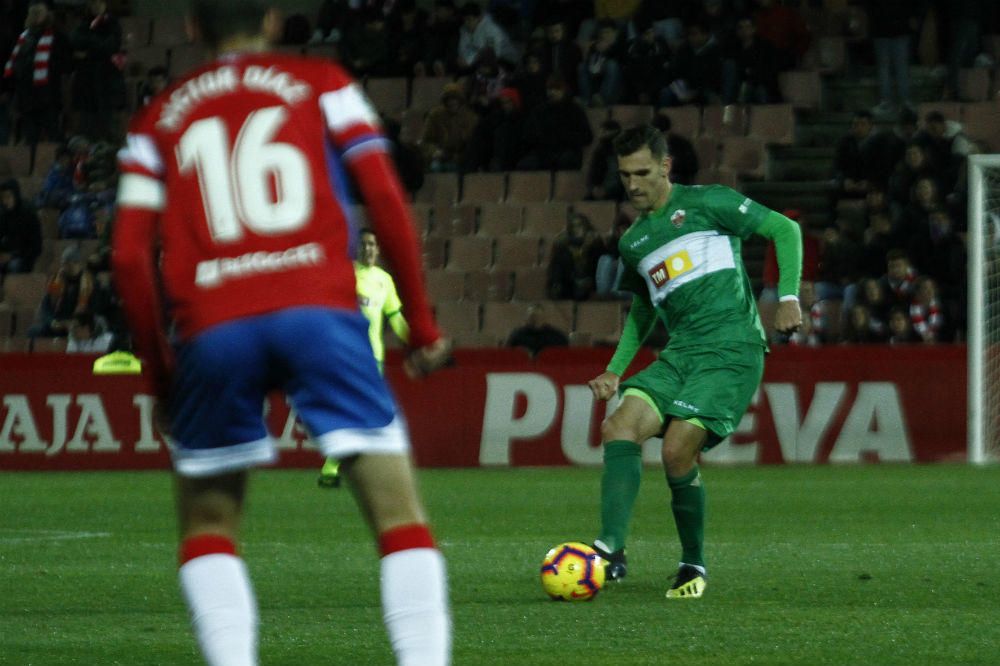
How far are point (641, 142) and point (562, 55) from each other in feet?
44.0

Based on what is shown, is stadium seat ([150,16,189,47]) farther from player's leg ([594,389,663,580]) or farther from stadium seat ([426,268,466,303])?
player's leg ([594,389,663,580])

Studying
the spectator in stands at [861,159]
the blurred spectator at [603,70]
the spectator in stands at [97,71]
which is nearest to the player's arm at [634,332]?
the spectator in stands at [861,159]

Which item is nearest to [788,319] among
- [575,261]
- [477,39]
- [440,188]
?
[575,261]

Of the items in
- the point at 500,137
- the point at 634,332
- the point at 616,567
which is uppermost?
the point at 634,332

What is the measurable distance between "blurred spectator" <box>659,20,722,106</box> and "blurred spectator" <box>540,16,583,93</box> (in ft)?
3.66

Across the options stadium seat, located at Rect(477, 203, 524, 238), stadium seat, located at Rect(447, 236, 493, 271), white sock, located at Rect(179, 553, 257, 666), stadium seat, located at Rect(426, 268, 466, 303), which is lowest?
stadium seat, located at Rect(426, 268, 466, 303)

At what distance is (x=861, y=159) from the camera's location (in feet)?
61.2

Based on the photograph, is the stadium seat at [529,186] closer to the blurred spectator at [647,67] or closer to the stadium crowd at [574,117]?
the stadium crowd at [574,117]

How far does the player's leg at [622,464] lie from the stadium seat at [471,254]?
12.6 m

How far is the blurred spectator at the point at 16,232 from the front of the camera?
20562 mm

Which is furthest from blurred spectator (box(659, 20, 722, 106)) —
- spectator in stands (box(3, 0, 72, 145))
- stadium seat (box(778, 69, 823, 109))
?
spectator in stands (box(3, 0, 72, 145))

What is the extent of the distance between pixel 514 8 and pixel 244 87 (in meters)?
18.4

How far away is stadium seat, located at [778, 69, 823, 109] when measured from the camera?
20.8 m

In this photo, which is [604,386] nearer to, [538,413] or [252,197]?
[252,197]
